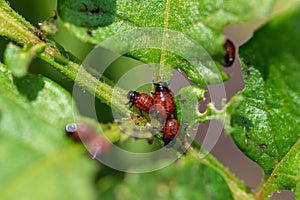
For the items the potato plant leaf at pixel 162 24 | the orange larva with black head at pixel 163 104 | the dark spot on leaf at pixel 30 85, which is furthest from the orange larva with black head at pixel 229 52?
the dark spot on leaf at pixel 30 85

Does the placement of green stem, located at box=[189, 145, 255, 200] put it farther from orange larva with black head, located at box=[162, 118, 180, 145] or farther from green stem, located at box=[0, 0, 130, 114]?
green stem, located at box=[0, 0, 130, 114]

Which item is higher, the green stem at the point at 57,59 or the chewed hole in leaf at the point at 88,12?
the chewed hole in leaf at the point at 88,12

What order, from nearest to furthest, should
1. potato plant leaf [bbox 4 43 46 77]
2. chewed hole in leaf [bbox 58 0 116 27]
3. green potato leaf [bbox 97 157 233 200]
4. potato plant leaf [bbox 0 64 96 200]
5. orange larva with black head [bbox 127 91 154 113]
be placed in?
potato plant leaf [bbox 0 64 96 200] < green potato leaf [bbox 97 157 233 200] < potato plant leaf [bbox 4 43 46 77] < chewed hole in leaf [bbox 58 0 116 27] < orange larva with black head [bbox 127 91 154 113]

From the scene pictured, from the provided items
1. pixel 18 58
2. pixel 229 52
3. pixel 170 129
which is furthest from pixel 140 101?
pixel 18 58

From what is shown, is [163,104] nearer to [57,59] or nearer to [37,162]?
[57,59]

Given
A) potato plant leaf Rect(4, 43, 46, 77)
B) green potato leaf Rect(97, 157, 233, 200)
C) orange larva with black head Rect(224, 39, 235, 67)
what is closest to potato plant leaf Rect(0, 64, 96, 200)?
green potato leaf Rect(97, 157, 233, 200)

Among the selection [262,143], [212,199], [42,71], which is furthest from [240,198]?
[42,71]

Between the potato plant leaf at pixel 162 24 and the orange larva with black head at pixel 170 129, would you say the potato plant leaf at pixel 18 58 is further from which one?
the orange larva with black head at pixel 170 129
